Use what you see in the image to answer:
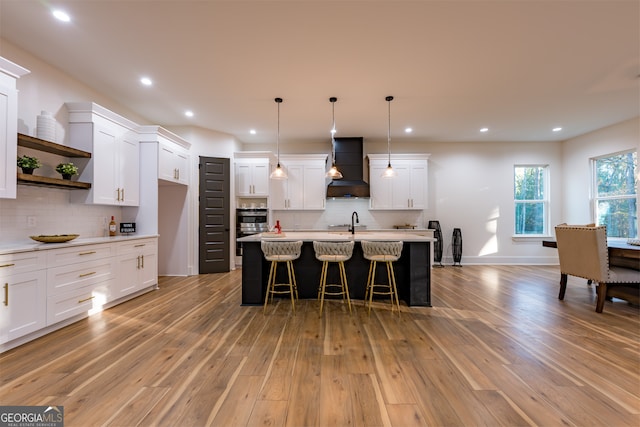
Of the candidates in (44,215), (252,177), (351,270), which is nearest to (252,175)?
(252,177)

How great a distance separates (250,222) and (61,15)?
165 inches

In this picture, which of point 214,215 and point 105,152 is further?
point 214,215

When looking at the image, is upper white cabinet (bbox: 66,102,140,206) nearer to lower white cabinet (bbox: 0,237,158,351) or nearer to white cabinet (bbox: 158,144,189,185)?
white cabinet (bbox: 158,144,189,185)

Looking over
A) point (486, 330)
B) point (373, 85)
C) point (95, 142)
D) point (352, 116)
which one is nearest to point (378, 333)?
point (486, 330)

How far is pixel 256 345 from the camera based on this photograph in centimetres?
250

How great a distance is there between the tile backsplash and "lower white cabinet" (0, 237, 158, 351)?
0.54 metres

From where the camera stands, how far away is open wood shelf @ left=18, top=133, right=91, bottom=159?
2.78 m

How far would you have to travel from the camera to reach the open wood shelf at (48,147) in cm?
278

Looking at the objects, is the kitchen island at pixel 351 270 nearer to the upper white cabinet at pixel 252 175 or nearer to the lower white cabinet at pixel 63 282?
the lower white cabinet at pixel 63 282

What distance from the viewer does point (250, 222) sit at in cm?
612

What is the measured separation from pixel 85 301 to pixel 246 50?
3300mm

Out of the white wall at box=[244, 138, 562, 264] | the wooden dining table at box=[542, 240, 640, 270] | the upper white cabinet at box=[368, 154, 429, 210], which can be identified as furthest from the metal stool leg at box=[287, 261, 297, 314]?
the wooden dining table at box=[542, 240, 640, 270]

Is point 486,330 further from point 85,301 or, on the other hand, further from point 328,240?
point 85,301

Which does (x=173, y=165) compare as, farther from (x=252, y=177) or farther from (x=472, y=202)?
(x=472, y=202)
